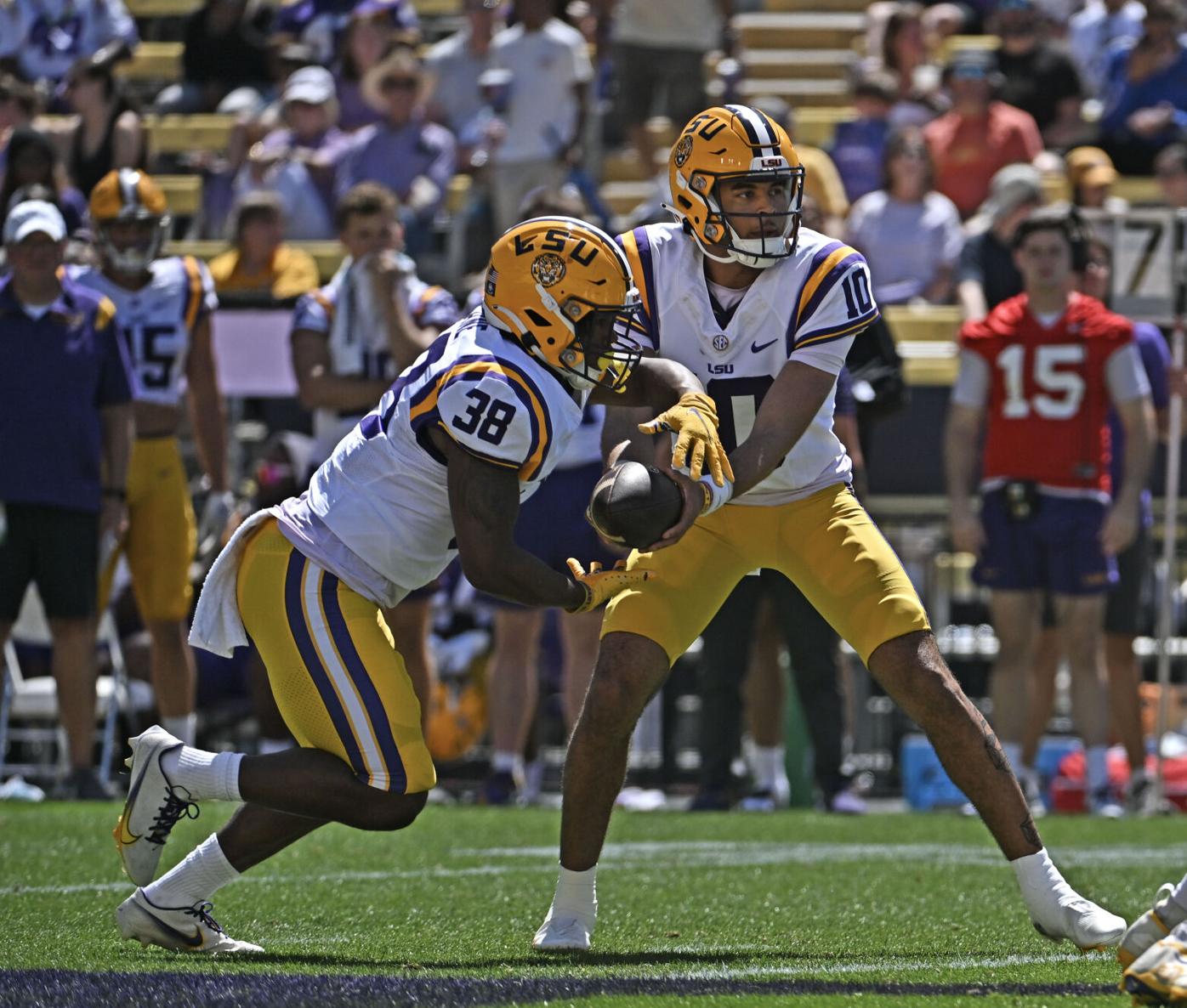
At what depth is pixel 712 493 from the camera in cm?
443

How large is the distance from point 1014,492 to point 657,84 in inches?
205

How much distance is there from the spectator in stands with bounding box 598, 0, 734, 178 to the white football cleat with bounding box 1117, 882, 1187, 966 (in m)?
9.42

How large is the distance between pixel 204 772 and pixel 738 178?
1.80 metres

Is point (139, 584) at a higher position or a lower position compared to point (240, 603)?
lower

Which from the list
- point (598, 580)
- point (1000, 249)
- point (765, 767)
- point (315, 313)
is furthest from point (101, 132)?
point (598, 580)

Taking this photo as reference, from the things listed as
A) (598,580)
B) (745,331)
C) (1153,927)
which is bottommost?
(1153,927)

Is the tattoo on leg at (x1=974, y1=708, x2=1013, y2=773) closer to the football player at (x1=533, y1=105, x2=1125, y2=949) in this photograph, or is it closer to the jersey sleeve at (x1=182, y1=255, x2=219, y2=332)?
the football player at (x1=533, y1=105, x2=1125, y2=949)

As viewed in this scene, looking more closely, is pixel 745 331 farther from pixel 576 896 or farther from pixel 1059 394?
pixel 1059 394

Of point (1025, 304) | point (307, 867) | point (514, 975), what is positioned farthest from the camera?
point (1025, 304)

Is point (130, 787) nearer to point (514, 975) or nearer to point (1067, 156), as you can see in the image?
point (514, 975)

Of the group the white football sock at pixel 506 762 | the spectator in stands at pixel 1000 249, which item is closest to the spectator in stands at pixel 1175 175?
the spectator in stands at pixel 1000 249

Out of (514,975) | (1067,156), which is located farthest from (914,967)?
(1067,156)

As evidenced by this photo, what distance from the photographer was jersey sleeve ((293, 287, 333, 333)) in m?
8.43

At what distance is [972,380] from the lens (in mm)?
8945
